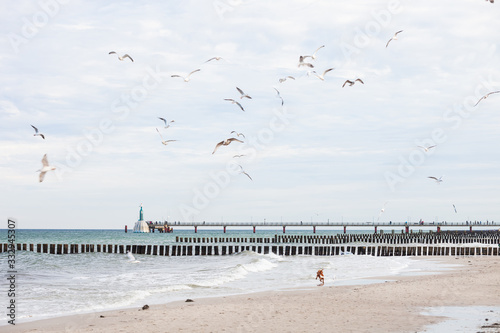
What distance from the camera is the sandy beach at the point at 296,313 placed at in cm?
1469

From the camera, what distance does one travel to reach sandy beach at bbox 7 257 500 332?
14.7 meters

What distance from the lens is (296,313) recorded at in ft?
54.6

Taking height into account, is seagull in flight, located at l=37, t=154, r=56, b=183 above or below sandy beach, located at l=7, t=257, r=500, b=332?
above

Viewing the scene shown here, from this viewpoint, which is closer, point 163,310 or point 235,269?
point 163,310

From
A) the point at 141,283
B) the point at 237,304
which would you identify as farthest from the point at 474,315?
the point at 141,283

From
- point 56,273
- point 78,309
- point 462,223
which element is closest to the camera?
point 78,309

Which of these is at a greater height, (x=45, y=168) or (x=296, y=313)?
(x=45, y=168)

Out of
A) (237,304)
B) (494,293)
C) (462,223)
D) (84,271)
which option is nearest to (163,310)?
(237,304)

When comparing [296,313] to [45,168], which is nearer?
[45,168]

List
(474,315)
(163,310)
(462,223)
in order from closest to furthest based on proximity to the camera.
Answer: (474,315), (163,310), (462,223)

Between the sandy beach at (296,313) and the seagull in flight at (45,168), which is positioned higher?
the seagull in flight at (45,168)

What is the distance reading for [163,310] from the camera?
17.9 m

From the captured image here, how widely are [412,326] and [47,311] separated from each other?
1159 centimetres

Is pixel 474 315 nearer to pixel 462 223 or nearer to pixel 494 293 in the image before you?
pixel 494 293
